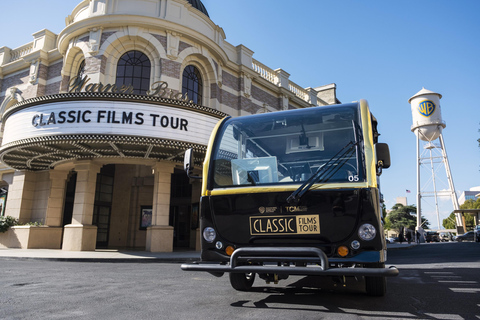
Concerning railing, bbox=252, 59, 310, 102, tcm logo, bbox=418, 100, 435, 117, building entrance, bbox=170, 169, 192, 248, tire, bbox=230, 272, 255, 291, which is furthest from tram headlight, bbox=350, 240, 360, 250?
tcm logo, bbox=418, 100, 435, 117

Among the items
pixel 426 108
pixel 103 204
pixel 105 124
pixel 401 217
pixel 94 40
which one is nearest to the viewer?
pixel 105 124

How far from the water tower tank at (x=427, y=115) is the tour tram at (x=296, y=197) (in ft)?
146

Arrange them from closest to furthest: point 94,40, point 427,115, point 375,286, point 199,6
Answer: point 375,286 < point 94,40 < point 199,6 < point 427,115

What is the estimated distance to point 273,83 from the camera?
76.3 ft

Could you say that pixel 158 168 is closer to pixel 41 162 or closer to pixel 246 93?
pixel 41 162

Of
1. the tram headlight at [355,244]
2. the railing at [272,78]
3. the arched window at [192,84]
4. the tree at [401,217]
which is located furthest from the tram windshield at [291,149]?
the tree at [401,217]

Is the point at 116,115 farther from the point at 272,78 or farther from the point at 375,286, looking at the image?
the point at 272,78

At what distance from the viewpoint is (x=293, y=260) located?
3783 millimetres

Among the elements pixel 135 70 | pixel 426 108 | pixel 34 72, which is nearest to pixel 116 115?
pixel 135 70

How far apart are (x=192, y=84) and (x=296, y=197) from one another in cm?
1450

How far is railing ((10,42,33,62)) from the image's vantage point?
20203mm

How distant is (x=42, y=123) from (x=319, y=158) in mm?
11797

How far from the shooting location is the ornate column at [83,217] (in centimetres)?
1477

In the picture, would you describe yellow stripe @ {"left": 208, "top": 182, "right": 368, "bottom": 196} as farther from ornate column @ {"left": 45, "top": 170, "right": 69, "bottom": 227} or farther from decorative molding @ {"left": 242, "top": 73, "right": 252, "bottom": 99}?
decorative molding @ {"left": 242, "top": 73, "right": 252, "bottom": 99}
